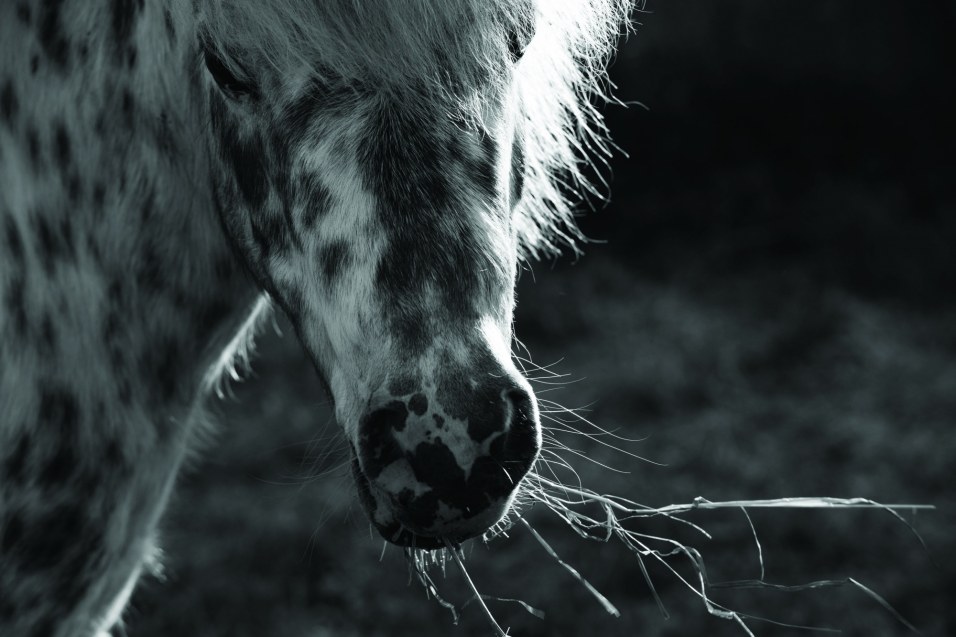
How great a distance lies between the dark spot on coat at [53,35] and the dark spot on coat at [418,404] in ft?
2.68

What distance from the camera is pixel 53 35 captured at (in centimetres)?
152

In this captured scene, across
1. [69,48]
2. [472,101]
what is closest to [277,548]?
[69,48]

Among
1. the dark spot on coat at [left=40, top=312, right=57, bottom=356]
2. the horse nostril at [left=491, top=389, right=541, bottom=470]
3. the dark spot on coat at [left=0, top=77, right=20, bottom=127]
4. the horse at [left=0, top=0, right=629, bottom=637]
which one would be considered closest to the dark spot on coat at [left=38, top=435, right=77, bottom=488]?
the horse at [left=0, top=0, right=629, bottom=637]

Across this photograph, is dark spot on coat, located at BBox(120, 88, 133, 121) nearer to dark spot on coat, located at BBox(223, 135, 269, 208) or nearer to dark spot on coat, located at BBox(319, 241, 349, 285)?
dark spot on coat, located at BBox(223, 135, 269, 208)

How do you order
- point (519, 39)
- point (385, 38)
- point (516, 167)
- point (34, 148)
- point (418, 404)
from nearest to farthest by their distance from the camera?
1. point (418, 404)
2. point (385, 38)
3. point (519, 39)
4. point (516, 167)
5. point (34, 148)

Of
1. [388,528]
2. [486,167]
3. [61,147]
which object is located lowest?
[388,528]

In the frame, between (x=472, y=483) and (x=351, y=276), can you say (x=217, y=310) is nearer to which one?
(x=351, y=276)

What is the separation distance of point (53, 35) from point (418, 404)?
0.86 metres

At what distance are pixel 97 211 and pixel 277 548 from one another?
1.97m

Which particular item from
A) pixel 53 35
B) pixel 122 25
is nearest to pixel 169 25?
pixel 122 25

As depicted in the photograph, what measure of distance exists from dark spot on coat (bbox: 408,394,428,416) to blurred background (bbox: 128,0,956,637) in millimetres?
376

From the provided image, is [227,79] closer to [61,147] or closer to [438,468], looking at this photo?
[61,147]

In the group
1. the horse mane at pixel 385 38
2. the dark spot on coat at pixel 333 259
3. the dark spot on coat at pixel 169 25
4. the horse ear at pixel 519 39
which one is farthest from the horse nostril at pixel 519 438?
the dark spot on coat at pixel 169 25

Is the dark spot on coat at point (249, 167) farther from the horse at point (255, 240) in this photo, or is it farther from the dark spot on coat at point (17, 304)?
the dark spot on coat at point (17, 304)
